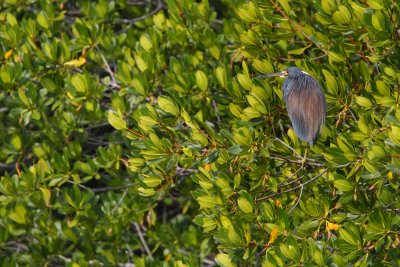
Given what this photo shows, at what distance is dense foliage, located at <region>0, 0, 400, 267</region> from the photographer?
4.30 metres

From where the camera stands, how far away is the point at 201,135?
4.36 metres

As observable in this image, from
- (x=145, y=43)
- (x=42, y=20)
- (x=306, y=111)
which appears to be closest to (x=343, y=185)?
(x=306, y=111)

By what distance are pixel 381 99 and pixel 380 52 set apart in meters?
0.53

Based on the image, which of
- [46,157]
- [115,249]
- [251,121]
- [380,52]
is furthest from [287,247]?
[46,157]

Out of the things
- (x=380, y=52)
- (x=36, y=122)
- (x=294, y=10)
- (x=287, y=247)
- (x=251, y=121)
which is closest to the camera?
(x=287, y=247)

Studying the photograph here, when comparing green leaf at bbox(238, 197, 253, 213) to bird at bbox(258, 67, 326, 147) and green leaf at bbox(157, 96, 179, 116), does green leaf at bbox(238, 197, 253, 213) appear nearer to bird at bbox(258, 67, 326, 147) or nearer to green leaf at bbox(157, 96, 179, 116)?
bird at bbox(258, 67, 326, 147)

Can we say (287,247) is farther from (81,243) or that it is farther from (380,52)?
(81,243)

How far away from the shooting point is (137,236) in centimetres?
635

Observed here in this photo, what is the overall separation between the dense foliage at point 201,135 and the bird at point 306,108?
0.42 feet

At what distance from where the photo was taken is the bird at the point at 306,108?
4.23 m

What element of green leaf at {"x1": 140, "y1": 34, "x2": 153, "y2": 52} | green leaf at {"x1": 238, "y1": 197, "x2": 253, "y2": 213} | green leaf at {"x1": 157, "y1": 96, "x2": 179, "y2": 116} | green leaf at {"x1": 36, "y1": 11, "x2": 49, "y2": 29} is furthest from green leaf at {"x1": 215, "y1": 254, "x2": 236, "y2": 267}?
green leaf at {"x1": 36, "y1": 11, "x2": 49, "y2": 29}

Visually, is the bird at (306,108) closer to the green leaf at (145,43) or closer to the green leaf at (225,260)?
the green leaf at (225,260)

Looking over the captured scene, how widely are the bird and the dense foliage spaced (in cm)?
13

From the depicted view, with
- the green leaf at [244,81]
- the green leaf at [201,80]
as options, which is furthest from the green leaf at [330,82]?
the green leaf at [201,80]
